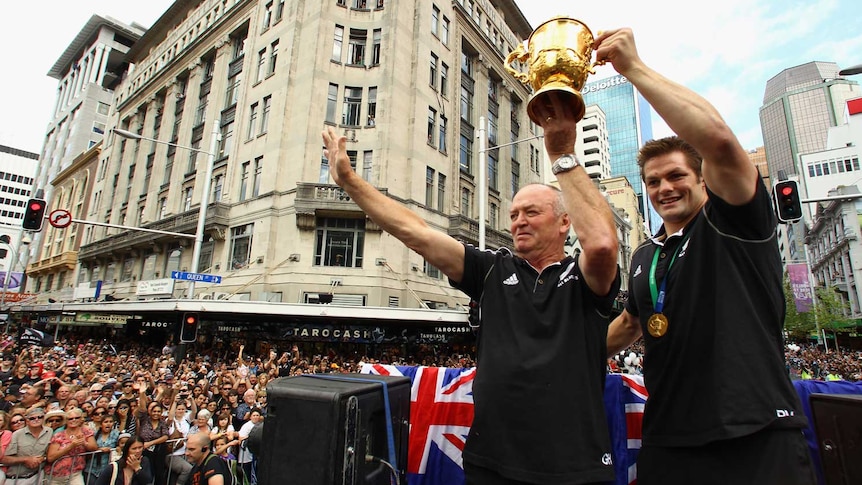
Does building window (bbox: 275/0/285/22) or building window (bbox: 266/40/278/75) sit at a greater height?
building window (bbox: 275/0/285/22)

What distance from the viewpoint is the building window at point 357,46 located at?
89.8ft

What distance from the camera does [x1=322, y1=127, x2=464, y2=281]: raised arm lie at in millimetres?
2459

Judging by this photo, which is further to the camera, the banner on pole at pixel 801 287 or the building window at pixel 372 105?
the banner on pole at pixel 801 287

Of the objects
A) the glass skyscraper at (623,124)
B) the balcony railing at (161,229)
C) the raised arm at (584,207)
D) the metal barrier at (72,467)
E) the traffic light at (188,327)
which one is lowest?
the metal barrier at (72,467)

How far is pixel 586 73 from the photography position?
2.18 meters

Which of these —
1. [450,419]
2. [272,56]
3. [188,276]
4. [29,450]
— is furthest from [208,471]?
[272,56]

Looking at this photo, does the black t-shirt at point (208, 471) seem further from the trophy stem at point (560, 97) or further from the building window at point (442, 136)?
the building window at point (442, 136)

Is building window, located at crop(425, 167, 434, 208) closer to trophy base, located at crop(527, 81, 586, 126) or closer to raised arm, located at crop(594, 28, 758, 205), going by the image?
trophy base, located at crop(527, 81, 586, 126)

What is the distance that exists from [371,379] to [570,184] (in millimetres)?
1398

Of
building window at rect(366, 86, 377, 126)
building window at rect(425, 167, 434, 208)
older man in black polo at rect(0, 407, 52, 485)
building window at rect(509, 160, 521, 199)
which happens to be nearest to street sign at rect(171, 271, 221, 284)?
older man in black polo at rect(0, 407, 52, 485)

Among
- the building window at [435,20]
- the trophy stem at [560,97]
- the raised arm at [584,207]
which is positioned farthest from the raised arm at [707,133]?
the building window at [435,20]

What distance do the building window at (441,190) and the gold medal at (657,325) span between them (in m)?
25.6

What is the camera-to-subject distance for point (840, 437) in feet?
7.79

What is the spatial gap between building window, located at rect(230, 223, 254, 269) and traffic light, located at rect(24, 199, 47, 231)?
1069 cm
